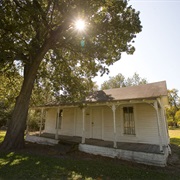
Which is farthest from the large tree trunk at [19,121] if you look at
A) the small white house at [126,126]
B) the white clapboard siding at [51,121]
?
the white clapboard siding at [51,121]

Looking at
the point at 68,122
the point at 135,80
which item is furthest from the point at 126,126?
the point at 135,80

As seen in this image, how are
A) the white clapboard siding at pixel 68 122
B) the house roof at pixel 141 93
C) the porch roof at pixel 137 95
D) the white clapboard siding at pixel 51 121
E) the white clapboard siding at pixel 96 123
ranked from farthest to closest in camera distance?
the white clapboard siding at pixel 51 121
the white clapboard siding at pixel 68 122
the white clapboard siding at pixel 96 123
the house roof at pixel 141 93
the porch roof at pixel 137 95

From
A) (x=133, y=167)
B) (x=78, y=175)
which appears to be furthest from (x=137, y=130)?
(x=78, y=175)

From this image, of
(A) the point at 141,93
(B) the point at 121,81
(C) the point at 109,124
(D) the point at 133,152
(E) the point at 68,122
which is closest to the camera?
(D) the point at 133,152

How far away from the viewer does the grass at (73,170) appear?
5227mm

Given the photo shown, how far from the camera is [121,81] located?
40969 mm

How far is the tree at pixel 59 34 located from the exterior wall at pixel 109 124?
2.70 metres

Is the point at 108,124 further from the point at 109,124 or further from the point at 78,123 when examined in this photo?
the point at 78,123

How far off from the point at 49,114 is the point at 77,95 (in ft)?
20.5

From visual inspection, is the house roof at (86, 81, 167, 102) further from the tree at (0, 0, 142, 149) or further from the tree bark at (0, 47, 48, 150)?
the tree bark at (0, 47, 48, 150)

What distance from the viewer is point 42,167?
5984 millimetres

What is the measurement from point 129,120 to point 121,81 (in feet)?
104

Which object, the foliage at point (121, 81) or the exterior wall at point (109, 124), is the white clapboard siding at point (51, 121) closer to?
the exterior wall at point (109, 124)

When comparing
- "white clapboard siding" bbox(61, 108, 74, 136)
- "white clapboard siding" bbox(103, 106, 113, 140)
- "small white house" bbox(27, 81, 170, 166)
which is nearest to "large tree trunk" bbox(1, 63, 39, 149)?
"small white house" bbox(27, 81, 170, 166)
